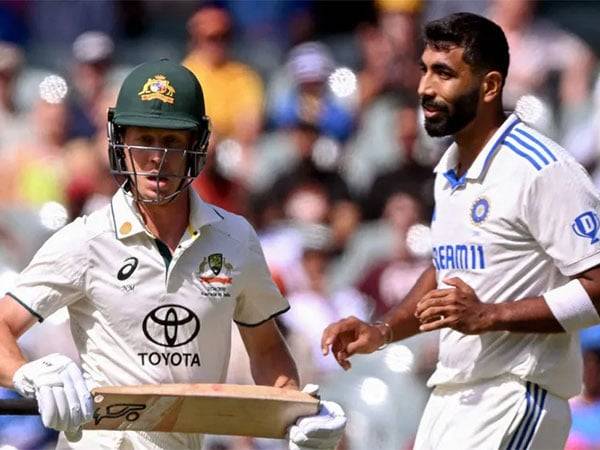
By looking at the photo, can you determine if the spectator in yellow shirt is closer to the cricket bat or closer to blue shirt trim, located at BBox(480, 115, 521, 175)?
blue shirt trim, located at BBox(480, 115, 521, 175)

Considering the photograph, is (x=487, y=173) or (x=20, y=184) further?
(x=20, y=184)

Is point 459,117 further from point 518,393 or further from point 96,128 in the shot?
point 96,128

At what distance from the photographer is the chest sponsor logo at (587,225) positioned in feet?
12.8

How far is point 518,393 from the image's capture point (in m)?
4.01

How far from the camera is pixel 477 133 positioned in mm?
4207

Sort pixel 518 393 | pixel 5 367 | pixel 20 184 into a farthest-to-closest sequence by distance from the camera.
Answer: pixel 20 184, pixel 518 393, pixel 5 367

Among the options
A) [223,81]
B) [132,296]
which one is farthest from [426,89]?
[223,81]

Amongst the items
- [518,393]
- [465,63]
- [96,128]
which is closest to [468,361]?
[518,393]

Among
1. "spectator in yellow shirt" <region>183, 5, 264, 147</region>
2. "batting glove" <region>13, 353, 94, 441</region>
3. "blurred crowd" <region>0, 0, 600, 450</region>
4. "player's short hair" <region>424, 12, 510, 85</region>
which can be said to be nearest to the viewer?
"batting glove" <region>13, 353, 94, 441</region>

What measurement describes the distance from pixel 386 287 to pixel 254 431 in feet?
11.7

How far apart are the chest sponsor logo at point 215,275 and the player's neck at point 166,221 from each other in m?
0.10

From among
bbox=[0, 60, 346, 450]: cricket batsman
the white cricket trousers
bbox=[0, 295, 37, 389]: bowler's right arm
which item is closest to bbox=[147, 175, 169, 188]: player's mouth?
bbox=[0, 60, 346, 450]: cricket batsman

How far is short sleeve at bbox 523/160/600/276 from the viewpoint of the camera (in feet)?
12.8

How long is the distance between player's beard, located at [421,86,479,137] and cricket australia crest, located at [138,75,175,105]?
0.80 m
